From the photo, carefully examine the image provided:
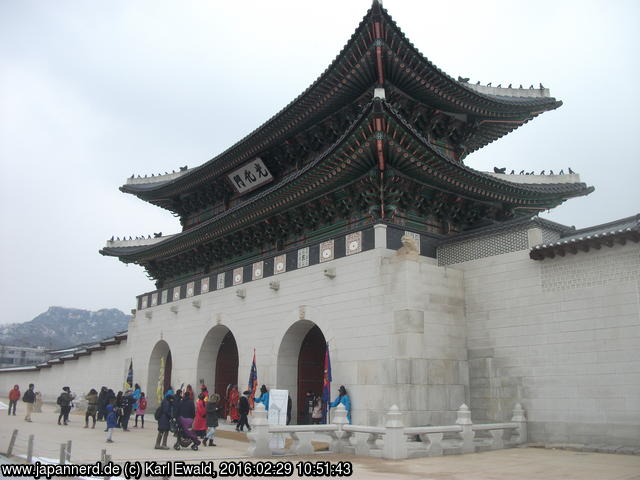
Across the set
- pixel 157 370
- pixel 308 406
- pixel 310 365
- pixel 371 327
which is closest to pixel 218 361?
pixel 157 370

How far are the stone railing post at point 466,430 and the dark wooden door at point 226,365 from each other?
12.6m

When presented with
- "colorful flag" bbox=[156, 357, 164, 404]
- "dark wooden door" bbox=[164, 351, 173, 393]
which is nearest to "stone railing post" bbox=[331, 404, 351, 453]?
"colorful flag" bbox=[156, 357, 164, 404]

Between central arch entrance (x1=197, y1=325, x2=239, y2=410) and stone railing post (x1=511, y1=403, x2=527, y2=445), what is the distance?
40.7 feet

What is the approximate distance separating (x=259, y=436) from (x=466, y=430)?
5.12m

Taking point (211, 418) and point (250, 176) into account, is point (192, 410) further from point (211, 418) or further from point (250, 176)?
point (250, 176)

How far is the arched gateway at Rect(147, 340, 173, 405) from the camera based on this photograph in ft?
94.3

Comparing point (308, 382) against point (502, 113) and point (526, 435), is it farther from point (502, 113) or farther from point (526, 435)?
point (502, 113)

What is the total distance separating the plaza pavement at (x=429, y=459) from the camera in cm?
1093

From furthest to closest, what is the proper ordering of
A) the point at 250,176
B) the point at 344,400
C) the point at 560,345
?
1. the point at 250,176
2. the point at 344,400
3. the point at 560,345

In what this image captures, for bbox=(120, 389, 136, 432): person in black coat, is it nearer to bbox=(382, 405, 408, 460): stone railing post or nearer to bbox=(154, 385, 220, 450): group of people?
bbox=(154, 385, 220, 450): group of people

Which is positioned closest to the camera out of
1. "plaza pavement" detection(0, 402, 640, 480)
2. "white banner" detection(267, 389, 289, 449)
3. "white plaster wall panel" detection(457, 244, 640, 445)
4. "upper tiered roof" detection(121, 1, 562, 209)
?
"plaza pavement" detection(0, 402, 640, 480)

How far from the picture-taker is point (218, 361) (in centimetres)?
2550

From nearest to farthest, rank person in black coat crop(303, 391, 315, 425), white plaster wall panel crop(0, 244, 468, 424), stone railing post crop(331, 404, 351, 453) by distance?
stone railing post crop(331, 404, 351, 453), white plaster wall panel crop(0, 244, 468, 424), person in black coat crop(303, 391, 315, 425)

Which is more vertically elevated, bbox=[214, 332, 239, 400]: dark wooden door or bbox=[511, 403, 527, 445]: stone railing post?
bbox=[214, 332, 239, 400]: dark wooden door
